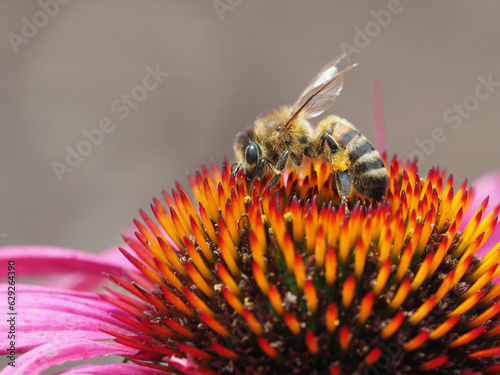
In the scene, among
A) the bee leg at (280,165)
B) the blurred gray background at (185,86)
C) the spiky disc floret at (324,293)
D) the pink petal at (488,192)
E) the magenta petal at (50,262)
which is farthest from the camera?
the blurred gray background at (185,86)

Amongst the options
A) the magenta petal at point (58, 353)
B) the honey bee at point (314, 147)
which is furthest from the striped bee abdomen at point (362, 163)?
the magenta petal at point (58, 353)

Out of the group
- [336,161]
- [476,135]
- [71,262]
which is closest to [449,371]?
[336,161]

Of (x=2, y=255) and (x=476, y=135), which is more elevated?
(x=476, y=135)

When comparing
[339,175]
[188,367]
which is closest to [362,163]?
[339,175]

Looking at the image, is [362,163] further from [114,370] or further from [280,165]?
[114,370]

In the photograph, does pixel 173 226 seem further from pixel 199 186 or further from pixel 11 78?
pixel 11 78

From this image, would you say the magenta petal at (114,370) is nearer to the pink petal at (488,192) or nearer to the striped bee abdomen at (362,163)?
the striped bee abdomen at (362,163)
